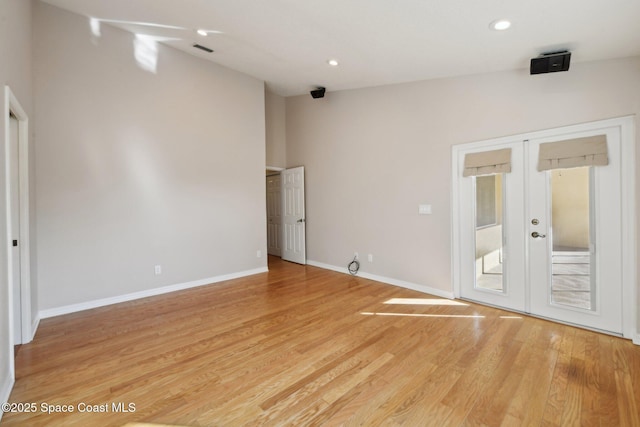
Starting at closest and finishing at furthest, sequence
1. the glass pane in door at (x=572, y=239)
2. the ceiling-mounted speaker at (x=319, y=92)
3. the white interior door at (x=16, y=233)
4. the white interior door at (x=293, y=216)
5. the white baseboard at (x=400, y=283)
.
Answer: the white interior door at (x=16, y=233)
the glass pane in door at (x=572, y=239)
the white baseboard at (x=400, y=283)
the ceiling-mounted speaker at (x=319, y=92)
the white interior door at (x=293, y=216)

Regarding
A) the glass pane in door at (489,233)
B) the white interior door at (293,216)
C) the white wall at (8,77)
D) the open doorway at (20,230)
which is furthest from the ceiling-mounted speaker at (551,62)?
the open doorway at (20,230)

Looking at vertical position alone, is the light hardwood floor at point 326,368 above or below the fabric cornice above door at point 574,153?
below

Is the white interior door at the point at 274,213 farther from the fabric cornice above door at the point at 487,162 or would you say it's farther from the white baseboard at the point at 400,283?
the fabric cornice above door at the point at 487,162

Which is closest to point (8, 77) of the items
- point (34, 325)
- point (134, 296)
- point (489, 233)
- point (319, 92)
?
point (34, 325)

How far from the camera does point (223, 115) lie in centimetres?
486

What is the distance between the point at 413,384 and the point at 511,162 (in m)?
2.76

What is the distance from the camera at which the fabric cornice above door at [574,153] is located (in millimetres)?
2812

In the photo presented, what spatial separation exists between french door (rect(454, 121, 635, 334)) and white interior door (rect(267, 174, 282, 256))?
4.16 meters

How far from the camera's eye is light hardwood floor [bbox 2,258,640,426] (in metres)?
1.80

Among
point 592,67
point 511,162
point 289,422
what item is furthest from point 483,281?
point 289,422

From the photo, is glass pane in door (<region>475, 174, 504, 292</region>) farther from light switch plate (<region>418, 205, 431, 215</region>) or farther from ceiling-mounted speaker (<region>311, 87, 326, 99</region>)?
ceiling-mounted speaker (<region>311, 87, 326, 99</region>)

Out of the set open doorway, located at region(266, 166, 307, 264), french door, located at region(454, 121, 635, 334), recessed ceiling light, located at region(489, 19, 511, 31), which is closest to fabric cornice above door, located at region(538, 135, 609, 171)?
french door, located at region(454, 121, 635, 334)

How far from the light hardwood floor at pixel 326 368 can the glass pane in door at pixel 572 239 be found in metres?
0.39

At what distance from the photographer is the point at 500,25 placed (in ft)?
8.34
